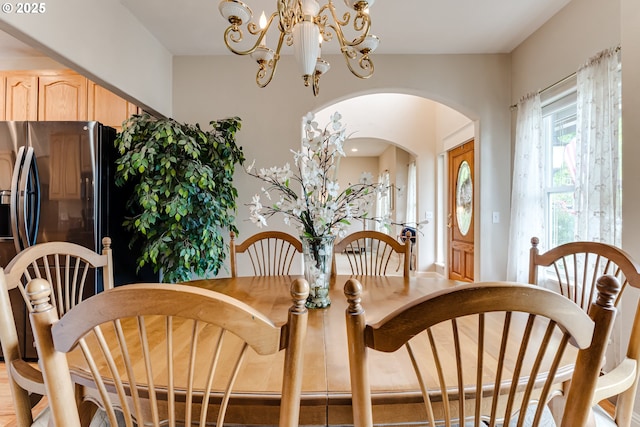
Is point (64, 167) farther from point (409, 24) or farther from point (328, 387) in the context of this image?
point (409, 24)

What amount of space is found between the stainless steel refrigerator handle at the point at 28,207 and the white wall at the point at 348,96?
4.28 ft

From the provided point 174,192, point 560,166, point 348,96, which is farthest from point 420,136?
point 174,192

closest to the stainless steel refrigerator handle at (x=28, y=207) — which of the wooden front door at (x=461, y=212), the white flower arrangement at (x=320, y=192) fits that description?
the white flower arrangement at (x=320, y=192)

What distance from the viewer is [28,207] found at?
2314mm

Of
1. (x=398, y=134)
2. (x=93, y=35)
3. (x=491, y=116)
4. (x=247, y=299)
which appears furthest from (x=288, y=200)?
(x=398, y=134)

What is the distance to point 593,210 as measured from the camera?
86.4 inches

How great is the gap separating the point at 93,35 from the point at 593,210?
3.50 meters

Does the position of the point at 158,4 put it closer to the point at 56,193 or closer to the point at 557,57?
the point at 56,193

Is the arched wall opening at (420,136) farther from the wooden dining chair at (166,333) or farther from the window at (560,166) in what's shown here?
the wooden dining chair at (166,333)

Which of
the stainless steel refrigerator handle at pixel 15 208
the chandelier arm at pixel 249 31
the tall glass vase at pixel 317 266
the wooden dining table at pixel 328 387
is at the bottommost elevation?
the wooden dining table at pixel 328 387

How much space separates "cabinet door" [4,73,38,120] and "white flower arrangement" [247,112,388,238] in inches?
109

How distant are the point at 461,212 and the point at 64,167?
14.7ft

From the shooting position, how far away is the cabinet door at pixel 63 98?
2922 mm

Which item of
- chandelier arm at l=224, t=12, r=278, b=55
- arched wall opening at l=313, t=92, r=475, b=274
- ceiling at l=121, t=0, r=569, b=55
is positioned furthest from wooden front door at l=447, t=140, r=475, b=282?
chandelier arm at l=224, t=12, r=278, b=55
